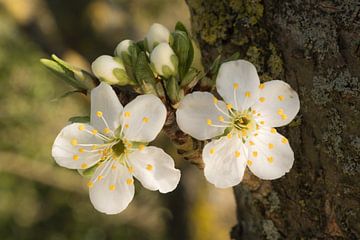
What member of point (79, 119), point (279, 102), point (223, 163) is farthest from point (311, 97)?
point (79, 119)

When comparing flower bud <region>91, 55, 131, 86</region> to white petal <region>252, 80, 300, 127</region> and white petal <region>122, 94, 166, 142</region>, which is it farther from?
white petal <region>252, 80, 300, 127</region>

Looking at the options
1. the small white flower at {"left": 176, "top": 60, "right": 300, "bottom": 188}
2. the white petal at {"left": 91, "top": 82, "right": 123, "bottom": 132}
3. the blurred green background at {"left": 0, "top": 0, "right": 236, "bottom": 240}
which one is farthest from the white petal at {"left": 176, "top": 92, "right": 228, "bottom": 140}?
the blurred green background at {"left": 0, "top": 0, "right": 236, "bottom": 240}

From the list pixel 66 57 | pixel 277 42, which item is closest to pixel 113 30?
pixel 66 57

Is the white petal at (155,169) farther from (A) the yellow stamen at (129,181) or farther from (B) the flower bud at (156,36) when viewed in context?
(B) the flower bud at (156,36)

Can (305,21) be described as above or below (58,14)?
above

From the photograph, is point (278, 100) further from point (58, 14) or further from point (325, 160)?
point (58, 14)

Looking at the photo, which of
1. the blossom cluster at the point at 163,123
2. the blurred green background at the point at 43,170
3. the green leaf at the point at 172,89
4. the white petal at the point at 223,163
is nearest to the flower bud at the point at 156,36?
the blossom cluster at the point at 163,123

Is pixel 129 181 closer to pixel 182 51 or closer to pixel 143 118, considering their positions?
pixel 143 118
